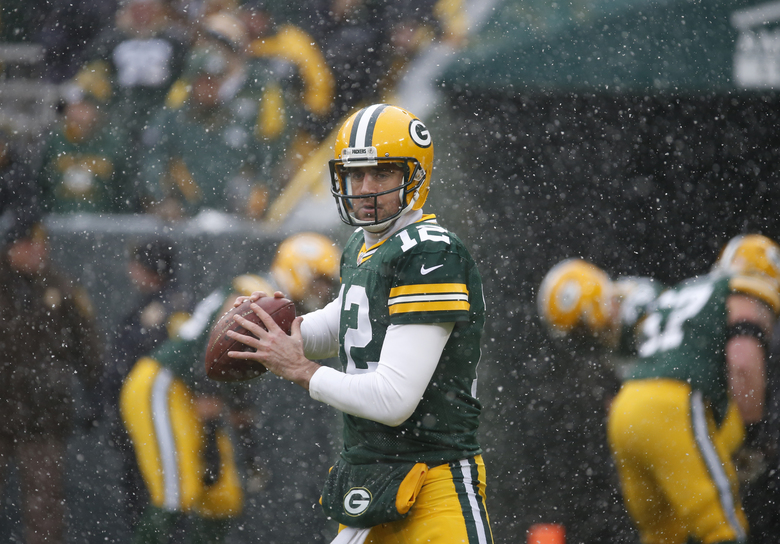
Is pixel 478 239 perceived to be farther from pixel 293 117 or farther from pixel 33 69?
pixel 33 69

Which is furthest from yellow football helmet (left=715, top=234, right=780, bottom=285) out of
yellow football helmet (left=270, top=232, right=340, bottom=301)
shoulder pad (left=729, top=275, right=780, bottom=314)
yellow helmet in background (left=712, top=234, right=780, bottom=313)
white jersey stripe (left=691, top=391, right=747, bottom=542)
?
yellow football helmet (left=270, top=232, right=340, bottom=301)

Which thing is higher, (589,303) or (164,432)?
(589,303)

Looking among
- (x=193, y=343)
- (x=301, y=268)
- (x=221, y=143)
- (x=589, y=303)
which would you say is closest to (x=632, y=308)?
(x=589, y=303)

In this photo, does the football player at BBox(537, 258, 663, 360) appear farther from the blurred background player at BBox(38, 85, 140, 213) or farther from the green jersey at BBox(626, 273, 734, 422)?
the blurred background player at BBox(38, 85, 140, 213)

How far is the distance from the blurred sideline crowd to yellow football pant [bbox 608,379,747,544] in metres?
2.55

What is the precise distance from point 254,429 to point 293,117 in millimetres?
1929

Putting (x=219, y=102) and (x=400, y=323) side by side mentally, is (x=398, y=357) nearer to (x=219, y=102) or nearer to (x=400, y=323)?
(x=400, y=323)

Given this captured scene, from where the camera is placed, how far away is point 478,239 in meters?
4.37

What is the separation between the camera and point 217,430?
356 centimetres

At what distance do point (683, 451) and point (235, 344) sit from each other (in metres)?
1.79

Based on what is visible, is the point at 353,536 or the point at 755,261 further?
the point at 755,261

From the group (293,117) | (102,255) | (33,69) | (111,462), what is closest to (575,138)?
(293,117)

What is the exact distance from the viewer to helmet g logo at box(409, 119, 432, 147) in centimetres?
168

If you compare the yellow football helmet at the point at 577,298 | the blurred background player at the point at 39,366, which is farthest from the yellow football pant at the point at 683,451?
the blurred background player at the point at 39,366
